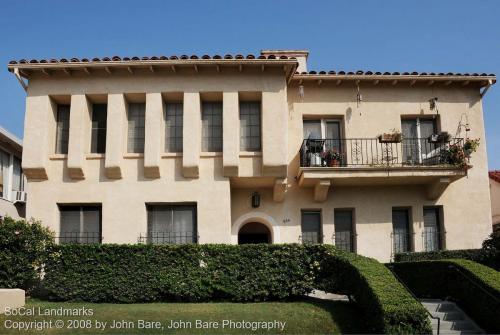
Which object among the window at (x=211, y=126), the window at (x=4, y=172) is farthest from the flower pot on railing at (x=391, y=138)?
the window at (x=4, y=172)

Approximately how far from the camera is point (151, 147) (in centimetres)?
1789

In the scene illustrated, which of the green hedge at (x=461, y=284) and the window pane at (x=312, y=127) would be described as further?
the window pane at (x=312, y=127)

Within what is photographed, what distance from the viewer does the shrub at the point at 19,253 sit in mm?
15336

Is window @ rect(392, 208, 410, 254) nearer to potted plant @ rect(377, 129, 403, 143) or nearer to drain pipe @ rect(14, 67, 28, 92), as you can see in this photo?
potted plant @ rect(377, 129, 403, 143)

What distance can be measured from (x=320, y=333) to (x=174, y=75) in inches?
391

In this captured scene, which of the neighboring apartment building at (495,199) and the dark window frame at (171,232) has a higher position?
the neighboring apartment building at (495,199)

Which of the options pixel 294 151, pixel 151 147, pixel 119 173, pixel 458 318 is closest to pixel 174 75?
pixel 151 147

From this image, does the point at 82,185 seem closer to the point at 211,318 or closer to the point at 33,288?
the point at 33,288

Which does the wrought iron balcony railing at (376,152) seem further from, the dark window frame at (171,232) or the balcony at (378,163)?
the dark window frame at (171,232)

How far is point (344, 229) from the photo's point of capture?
19.2 meters

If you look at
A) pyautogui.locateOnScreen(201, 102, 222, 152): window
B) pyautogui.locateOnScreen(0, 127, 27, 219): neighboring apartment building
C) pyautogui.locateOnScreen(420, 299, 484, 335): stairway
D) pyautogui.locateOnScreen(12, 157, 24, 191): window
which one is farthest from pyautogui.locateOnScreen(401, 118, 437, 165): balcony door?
pyautogui.locateOnScreen(12, 157, 24, 191): window

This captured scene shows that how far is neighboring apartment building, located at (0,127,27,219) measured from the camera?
2160cm

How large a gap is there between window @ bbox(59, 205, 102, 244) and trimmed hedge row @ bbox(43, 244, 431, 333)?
2339mm

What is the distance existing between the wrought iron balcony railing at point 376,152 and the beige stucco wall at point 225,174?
531mm
